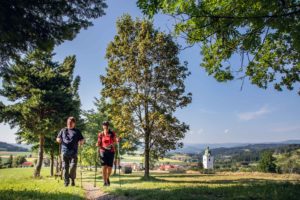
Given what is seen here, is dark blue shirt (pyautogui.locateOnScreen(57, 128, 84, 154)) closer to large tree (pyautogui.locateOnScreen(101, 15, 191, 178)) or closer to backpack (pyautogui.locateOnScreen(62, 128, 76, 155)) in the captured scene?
backpack (pyautogui.locateOnScreen(62, 128, 76, 155))

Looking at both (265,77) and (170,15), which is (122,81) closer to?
(265,77)

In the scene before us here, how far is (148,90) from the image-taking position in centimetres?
3244

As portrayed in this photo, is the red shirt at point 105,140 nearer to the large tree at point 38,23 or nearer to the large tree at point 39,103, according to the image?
the large tree at point 38,23

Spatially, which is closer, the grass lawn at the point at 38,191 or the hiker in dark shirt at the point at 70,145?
the grass lawn at the point at 38,191

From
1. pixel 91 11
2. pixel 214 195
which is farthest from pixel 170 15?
pixel 214 195

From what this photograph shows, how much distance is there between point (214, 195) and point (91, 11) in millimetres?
6666

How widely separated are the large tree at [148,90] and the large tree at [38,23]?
21.2 m

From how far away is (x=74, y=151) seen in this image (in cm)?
1295

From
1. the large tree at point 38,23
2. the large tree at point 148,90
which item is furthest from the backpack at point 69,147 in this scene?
the large tree at point 148,90

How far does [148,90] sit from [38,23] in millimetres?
23403

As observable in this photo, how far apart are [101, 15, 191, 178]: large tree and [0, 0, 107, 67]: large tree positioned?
21.2m

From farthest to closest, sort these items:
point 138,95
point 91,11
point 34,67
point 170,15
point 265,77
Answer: point 34,67 < point 138,95 < point 265,77 < point 91,11 < point 170,15

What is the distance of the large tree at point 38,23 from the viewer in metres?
8.42

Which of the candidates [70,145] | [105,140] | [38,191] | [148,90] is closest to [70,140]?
[70,145]
